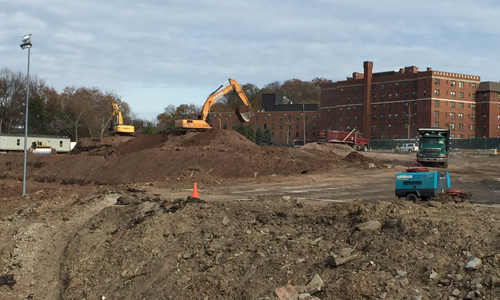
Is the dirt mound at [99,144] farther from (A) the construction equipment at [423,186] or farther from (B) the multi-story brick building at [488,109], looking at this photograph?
(B) the multi-story brick building at [488,109]

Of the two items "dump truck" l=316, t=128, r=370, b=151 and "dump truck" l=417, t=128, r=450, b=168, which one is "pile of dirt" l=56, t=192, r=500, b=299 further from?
"dump truck" l=316, t=128, r=370, b=151

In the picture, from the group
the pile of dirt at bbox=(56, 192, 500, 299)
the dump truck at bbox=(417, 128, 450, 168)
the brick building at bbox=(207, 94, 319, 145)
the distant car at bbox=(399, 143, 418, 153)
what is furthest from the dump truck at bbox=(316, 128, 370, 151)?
the brick building at bbox=(207, 94, 319, 145)

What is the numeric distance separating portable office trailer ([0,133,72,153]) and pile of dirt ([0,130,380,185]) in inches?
1122

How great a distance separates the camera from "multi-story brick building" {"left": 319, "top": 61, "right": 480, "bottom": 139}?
309 feet

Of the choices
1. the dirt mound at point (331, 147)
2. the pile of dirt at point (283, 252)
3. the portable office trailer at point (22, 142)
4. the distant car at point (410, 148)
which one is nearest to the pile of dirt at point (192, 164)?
the pile of dirt at point (283, 252)

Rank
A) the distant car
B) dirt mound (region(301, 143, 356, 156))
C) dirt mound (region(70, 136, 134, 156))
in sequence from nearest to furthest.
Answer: dirt mound (region(70, 136, 134, 156)) → dirt mound (region(301, 143, 356, 156)) → the distant car

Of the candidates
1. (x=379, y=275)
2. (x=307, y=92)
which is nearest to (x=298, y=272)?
(x=379, y=275)

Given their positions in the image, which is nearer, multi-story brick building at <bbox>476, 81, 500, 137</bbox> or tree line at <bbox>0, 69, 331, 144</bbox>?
tree line at <bbox>0, 69, 331, 144</bbox>

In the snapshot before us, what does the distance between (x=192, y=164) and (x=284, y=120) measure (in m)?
84.6

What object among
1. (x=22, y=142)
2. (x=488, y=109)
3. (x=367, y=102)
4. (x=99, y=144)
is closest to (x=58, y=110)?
(x=22, y=142)

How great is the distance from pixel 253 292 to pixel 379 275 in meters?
2.58

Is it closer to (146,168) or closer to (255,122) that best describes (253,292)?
(146,168)

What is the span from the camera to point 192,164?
30.1 meters

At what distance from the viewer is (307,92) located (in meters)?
144
